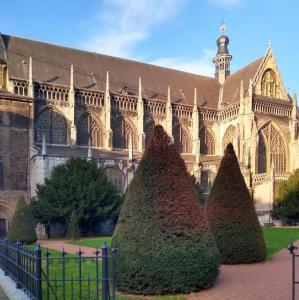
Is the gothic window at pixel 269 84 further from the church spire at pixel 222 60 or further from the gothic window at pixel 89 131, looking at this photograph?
the gothic window at pixel 89 131

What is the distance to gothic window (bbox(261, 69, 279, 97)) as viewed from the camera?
160 ft

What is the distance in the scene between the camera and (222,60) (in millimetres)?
55625

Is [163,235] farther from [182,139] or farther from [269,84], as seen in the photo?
[269,84]

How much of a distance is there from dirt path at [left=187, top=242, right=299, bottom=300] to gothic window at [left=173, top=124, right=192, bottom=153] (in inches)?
1299

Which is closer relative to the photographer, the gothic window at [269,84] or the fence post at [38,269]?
the fence post at [38,269]

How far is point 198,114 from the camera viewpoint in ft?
154

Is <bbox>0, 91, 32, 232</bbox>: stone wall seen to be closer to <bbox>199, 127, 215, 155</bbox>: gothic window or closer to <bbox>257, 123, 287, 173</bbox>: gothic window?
<bbox>199, 127, 215, 155</bbox>: gothic window

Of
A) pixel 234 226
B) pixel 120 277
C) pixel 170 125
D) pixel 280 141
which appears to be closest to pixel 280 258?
pixel 234 226

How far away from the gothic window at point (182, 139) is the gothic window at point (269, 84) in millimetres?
9451

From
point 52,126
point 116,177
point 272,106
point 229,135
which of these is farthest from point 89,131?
point 272,106

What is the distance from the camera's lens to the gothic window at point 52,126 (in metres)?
39.2

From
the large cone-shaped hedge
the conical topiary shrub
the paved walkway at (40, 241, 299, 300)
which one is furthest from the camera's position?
the conical topiary shrub

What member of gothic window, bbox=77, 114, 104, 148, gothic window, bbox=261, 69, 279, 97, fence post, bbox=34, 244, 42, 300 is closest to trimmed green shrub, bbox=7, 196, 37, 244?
gothic window, bbox=77, 114, 104, 148

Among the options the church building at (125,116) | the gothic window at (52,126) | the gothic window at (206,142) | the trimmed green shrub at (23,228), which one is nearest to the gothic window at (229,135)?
the church building at (125,116)
